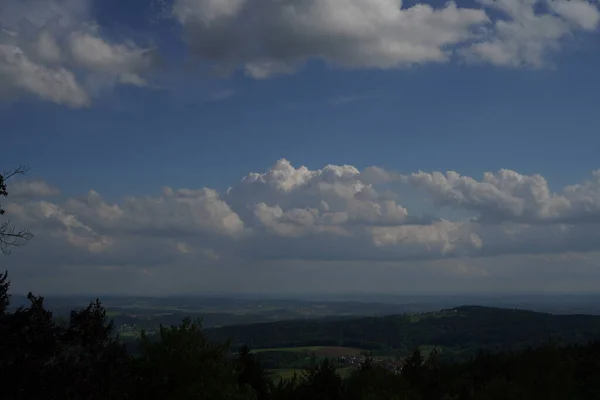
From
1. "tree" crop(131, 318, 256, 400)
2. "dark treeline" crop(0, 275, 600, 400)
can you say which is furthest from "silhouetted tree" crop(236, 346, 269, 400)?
"tree" crop(131, 318, 256, 400)

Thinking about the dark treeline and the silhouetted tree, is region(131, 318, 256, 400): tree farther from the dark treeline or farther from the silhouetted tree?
the silhouetted tree

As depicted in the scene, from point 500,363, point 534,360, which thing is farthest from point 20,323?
point 500,363

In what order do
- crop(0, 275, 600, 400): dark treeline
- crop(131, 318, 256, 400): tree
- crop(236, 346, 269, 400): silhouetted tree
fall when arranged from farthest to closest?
1. crop(236, 346, 269, 400): silhouetted tree
2. crop(131, 318, 256, 400): tree
3. crop(0, 275, 600, 400): dark treeline

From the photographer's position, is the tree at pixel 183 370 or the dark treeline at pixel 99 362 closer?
the dark treeline at pixel 99 362

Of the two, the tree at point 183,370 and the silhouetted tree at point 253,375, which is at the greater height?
the tree at point 183,370

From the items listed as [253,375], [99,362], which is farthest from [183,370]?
[253,375]

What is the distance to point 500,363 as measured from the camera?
87.5 metres

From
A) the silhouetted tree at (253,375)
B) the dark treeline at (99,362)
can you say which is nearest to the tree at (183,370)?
the dark treeline at (99,362)

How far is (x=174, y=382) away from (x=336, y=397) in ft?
73.2

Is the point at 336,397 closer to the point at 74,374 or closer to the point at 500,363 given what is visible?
the point at 74,374

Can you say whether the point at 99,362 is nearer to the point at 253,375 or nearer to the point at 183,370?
the point at 183,370

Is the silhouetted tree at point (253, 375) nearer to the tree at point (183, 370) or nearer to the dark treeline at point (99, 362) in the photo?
the dark treeline at point (99, 362)

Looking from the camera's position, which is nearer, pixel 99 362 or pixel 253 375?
pixel 99 362

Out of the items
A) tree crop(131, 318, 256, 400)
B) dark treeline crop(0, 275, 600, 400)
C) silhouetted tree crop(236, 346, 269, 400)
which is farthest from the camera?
silhouetted tree crop(236, 346, 269, 400)
